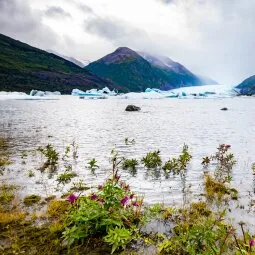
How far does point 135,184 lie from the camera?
12.7 meters

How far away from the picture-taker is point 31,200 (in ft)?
34.1

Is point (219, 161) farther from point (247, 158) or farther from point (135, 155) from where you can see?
point (135, 155)

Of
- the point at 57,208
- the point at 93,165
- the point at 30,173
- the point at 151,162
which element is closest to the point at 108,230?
the point at 57,208

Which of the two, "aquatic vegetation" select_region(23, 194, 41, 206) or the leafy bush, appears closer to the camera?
the leafy bush

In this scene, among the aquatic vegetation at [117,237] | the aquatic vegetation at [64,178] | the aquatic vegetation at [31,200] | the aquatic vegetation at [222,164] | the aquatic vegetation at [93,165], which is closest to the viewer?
the aquatic vegetation at [117,237]

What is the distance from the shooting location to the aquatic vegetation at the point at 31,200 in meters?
10.2

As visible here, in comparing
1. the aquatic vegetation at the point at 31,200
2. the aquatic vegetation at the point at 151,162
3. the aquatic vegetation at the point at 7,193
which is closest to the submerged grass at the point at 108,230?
the aquatic vegetation at the point at 31,200

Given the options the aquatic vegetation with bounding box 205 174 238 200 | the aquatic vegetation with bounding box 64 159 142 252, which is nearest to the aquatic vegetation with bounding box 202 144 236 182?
the aquatic vegetation with bounding box 205 174 238 200

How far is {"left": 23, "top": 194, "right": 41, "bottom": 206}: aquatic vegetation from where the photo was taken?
33.3 ft

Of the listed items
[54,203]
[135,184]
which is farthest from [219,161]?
[54,203]

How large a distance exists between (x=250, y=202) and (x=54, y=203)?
642 centimetres

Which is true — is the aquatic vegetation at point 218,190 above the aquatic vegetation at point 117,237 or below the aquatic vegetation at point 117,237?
below

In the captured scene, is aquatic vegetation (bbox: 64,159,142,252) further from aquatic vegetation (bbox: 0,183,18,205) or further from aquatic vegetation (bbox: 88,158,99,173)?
aquatic vegetation (bbox: 88,158,99,173)

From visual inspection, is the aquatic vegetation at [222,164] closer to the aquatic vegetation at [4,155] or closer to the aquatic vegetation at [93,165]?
the aquatic vegetation at [93,165]
